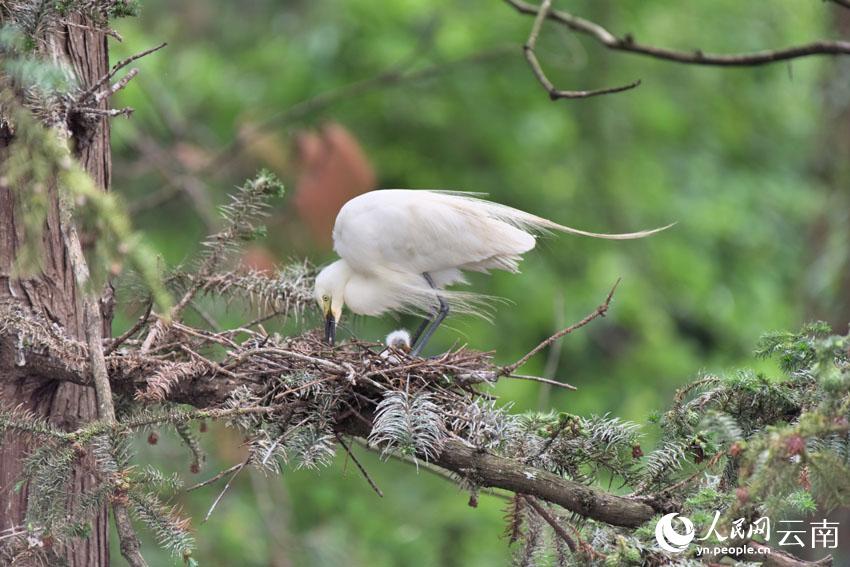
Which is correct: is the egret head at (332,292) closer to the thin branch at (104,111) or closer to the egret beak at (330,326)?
the egret beak at (330,326)

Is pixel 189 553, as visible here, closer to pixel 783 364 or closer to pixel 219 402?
pixel 219 402

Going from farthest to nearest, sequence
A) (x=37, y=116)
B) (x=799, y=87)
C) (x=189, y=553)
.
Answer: (x=799, y=87)
(x=37, y=116)
(x=189, y=553)

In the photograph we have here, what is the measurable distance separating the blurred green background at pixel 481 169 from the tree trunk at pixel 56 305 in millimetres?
2826

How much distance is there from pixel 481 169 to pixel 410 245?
144 inches

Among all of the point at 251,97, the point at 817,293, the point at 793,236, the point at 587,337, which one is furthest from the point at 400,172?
the point at 793,236

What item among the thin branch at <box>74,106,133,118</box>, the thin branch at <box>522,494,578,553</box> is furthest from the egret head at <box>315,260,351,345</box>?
the thin branch at <box>522,494,578,553</box>

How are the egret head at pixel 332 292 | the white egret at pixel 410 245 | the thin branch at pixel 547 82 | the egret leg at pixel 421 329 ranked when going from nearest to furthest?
the thin branch at pixel 547 82 < the egret head at pixel 332 292 < the white egret at pixel 410 245 < the egret leg at pixel 421 329

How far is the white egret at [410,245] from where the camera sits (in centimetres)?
359

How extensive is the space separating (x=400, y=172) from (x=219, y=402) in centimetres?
464

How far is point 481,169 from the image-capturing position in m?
7.22

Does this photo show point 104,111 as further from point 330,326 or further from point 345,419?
point 330,326

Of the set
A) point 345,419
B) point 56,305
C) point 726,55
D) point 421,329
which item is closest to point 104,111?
point 56,305

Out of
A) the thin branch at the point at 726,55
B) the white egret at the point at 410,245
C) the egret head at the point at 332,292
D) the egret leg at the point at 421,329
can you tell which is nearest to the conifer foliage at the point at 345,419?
the egret head at the point at 332,292

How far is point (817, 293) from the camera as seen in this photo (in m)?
6.26
